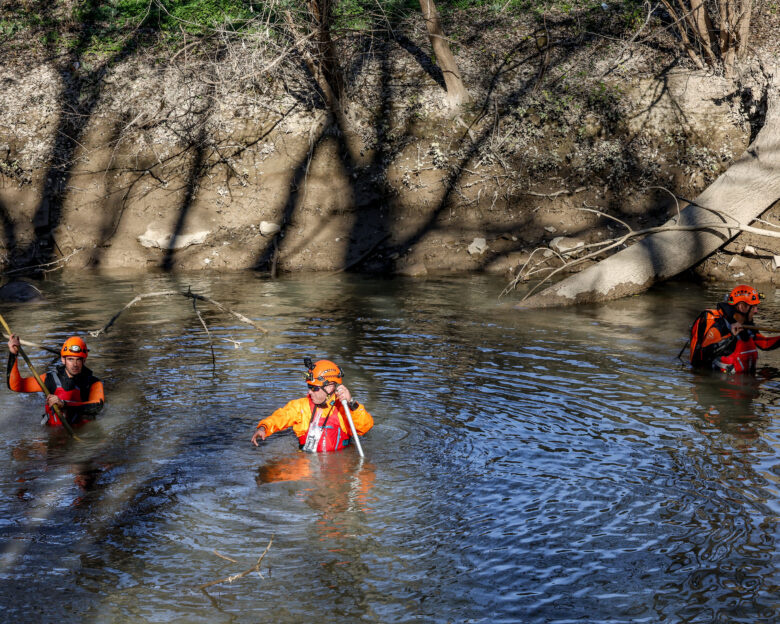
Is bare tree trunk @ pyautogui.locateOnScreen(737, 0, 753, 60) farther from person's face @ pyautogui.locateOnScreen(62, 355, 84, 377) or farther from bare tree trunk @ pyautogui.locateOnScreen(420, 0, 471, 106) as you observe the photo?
person's face @ pyautogui.locateOnScreen(62, 355, 84, 377)

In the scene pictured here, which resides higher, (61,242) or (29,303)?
(61,242)

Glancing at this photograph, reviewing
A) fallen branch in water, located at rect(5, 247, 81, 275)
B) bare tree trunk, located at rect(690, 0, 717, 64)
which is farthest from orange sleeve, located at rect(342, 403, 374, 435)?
bare tree trunk, located at rect(690, 0, 717, 64)

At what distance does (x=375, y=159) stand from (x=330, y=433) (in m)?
13.5

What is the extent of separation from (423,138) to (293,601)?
56.4 feet

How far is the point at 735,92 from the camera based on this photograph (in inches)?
814

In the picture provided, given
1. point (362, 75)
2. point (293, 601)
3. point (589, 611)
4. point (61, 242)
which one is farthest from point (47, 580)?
point (362, 75)

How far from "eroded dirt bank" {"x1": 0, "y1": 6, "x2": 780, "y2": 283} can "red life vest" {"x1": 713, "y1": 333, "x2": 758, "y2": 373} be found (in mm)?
6970

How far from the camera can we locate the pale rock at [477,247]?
64.8 ft

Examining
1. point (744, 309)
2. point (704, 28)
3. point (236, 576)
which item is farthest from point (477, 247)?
point (236, 576)

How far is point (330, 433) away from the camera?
358 inches

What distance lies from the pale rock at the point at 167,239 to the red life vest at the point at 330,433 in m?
12.6

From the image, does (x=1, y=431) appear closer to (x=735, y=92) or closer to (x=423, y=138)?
(x=423, y=138)

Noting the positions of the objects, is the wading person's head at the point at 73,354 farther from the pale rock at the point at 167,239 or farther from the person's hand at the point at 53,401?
the pale rock at the point at 167,239

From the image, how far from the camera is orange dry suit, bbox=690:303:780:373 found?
1171 cm
